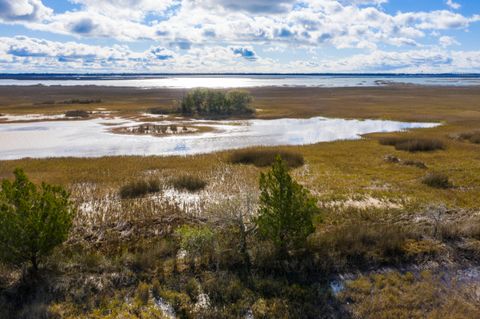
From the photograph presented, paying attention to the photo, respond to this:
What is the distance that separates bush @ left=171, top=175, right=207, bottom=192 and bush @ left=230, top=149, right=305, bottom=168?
26.4 feet

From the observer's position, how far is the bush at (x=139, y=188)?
2511 cm

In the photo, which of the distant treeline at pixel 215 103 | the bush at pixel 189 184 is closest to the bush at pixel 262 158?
the bush at pixel 189 184

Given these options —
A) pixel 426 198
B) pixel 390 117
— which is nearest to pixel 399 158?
pixel 426 198

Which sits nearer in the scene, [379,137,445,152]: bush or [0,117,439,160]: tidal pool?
[379,137,445,152]: bush

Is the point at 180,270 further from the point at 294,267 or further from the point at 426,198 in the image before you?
the point at 426,198

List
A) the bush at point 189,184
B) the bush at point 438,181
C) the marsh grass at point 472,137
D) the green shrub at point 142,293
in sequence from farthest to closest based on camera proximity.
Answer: the marsh grass at point 472,137, the bush at point 189,184, the bush at point 438,181, the green shrub at point 142,293

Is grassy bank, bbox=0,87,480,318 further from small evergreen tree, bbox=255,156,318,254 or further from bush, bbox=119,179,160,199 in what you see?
small evergreen tree, bbox=255,156,318,254

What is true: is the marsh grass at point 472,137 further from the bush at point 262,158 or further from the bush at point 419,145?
the bush at point 262,158

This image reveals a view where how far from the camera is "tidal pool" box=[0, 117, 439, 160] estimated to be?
138 ft

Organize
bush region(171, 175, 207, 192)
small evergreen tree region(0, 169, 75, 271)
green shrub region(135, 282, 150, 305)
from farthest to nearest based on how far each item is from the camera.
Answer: bush region(171, 175, 207, 192), small evergreen tree region(0, 169, 75, 271), green shrub region(135, 282, 150, 305)

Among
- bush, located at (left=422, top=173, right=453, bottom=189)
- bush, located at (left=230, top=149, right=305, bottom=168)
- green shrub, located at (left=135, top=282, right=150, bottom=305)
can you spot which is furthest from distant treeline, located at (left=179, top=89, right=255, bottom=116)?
green shrub, located at (left=135, top=282, right=150, bottom=305)

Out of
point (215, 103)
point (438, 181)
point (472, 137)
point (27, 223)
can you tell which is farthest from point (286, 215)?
point (215, 103)

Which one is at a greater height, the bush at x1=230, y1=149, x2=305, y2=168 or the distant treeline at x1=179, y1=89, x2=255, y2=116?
the distant treeline at x1=179, y1=89, x2=255, y2=116

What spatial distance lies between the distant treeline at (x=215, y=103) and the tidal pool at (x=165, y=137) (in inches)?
432
